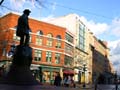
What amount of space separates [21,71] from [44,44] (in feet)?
152

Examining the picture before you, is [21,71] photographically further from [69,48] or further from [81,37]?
[81,37]

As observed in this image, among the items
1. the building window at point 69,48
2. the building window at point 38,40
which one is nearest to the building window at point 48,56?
the building window at point 38,40

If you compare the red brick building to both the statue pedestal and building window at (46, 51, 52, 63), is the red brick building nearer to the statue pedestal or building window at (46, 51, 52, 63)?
building window at (46, 51, 52, 63)

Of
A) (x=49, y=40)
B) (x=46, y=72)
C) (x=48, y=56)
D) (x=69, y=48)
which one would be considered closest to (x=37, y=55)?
(x=48, y=56)

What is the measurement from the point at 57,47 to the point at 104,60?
184 feet

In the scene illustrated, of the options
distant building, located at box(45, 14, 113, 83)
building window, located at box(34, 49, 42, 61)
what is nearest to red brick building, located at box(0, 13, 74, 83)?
building window, located at box(34, 49, 42, 61)

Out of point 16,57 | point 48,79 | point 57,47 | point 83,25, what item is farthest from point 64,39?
point 16,57

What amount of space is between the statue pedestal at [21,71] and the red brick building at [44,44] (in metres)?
38.4

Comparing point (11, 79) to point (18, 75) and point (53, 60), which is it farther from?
point (53, 60)

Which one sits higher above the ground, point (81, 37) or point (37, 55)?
point (81, 37)

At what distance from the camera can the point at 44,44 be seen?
199ft

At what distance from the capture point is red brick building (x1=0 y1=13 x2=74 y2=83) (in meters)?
55.9

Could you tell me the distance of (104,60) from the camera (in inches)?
4584

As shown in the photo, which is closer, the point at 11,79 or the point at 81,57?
the point at 11,79
